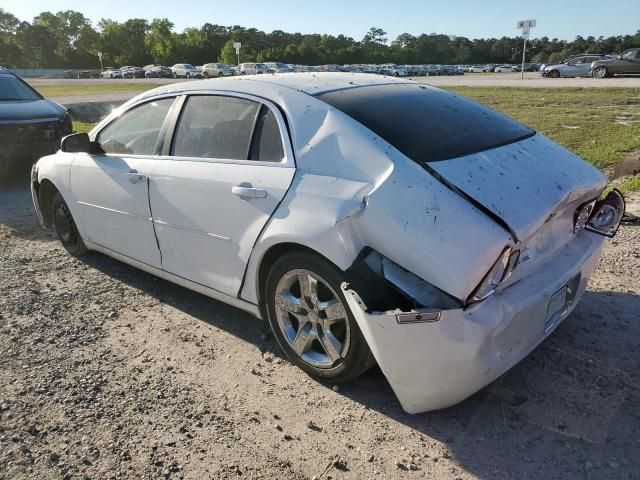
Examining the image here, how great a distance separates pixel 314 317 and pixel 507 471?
1166 millimetres

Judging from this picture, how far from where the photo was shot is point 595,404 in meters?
2.75

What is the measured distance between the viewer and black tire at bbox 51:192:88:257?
16.0 feet

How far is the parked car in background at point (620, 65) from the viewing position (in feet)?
95.6

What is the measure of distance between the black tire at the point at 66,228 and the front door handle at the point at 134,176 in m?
1.24

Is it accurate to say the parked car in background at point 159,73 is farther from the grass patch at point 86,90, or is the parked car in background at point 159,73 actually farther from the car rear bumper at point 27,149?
the car rear bumper at point 27,149

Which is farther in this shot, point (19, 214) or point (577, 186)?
point (19, 214)

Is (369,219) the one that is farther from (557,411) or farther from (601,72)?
(601,72)

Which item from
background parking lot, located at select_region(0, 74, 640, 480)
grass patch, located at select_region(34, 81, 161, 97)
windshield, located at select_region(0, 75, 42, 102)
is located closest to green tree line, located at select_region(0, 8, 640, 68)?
grass patch, located at select_region(34, 81, 161, 97)

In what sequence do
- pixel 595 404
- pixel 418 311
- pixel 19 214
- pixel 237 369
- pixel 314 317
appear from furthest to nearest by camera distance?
pixel 19 214 → pixel 237 369 → pixel 314 317 → pixel 595 404 → pixel 418 311

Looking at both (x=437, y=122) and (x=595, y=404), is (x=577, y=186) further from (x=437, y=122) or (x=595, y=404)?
(x=595, y=404)

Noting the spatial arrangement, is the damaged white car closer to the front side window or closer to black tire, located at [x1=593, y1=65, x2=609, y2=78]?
the front side window

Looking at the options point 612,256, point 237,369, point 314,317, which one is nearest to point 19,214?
point 237,369

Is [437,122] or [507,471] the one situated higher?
[437,122]

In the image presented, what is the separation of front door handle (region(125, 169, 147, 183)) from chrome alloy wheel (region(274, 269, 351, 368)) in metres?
1.41
